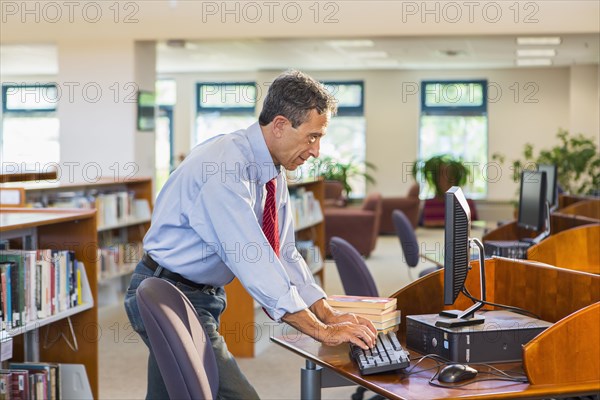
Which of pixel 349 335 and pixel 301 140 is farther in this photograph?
pixel 301 140

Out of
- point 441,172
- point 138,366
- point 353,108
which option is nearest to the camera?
point 138,366

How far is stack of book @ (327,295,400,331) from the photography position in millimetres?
2832

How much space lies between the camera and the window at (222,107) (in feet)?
60.8

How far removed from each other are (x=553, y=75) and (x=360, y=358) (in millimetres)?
15856

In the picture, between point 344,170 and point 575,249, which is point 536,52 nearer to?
point 344,170

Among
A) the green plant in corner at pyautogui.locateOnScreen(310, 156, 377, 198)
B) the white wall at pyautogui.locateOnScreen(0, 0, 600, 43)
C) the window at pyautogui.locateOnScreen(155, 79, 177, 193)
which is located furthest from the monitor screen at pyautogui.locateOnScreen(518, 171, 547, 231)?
the window at pyautogui.locateOnScreen(155, 79, 177, 193)

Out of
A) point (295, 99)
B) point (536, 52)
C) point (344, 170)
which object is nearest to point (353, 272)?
point (295, 99)

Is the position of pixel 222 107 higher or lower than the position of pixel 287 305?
higher

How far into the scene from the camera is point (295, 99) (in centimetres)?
267

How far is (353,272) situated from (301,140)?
1767 millimetres

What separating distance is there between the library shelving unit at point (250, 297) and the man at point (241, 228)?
10.7ft

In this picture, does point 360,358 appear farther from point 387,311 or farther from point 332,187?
point 332,187

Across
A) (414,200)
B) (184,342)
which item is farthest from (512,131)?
(184,342)

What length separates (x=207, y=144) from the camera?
274 cm
